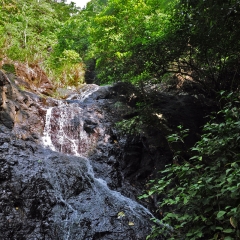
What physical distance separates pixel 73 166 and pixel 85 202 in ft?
3.35

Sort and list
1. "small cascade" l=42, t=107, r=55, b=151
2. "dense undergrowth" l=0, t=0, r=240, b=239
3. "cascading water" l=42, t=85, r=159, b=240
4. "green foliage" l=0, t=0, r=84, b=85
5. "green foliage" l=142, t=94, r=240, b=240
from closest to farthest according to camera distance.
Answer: "green foliage" l=142, t=94, r=240, b=240
"dense undergrowth" l=0, t=0, r=240, b=239
"cascading water" l=42, t=85, r=159, b=240
"small cascade" l=42, t=107, r=55, b=151
"green foliage" l=0, t=0, r=84, b=85

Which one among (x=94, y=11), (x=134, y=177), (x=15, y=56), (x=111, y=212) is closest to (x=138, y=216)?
(x=111, y=212)

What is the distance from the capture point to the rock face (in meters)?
4.27

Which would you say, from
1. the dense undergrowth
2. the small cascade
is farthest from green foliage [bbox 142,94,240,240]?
the small cascade

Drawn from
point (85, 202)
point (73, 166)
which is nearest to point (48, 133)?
point (73, 166)

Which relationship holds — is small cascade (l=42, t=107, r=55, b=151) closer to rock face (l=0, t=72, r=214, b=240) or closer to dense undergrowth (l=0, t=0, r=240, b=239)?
rock face (l=0, t=72, r=214, b=240)

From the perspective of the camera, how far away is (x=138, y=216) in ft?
15.6

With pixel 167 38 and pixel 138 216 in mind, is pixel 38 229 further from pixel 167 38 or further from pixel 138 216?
pixel 167 38

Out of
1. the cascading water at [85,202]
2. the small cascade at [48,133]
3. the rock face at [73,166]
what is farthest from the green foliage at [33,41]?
the cascading water at [85,202]

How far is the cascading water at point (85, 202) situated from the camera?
4.27 metres

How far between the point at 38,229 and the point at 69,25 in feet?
44.3

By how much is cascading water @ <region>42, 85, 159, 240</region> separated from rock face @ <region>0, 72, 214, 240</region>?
17 mm

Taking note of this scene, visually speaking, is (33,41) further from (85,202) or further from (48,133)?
(85,202)

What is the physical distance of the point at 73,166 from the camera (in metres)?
5.64
